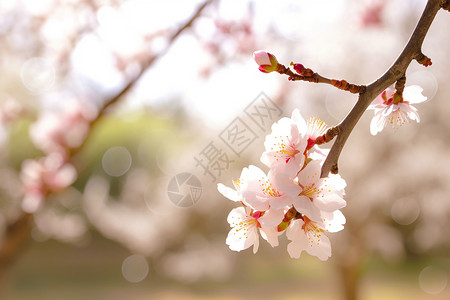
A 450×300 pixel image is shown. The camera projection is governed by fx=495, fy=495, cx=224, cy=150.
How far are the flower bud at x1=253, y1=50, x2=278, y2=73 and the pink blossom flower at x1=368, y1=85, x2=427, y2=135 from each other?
158 millimetres

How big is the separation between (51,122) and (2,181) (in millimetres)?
3719

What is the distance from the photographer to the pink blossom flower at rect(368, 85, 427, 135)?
0.65 metres

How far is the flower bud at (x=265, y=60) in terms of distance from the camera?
0.59 metres

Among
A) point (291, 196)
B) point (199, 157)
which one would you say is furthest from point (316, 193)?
point (199, 157)

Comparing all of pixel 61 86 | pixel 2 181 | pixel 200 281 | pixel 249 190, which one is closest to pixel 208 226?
pixel 200 281

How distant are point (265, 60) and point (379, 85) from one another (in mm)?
138

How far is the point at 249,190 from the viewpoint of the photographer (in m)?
0.57

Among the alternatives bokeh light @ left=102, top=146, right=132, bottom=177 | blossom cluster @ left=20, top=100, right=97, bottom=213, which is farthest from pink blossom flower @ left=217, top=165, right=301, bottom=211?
bokeh light @ left=102, top=146, right=132, bottom=177

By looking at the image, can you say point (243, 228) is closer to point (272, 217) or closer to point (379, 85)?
point (272, 217)

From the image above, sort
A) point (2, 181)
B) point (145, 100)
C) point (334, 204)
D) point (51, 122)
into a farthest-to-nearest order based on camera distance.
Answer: point (2, 181), point (145, 100), point (51, 122), point (334, 204)

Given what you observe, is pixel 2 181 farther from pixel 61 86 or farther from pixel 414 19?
pixel 414 19

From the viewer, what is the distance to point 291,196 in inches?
21.5

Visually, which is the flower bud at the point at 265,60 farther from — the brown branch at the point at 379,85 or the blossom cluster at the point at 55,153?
the blossom cluster at the point at 55,153

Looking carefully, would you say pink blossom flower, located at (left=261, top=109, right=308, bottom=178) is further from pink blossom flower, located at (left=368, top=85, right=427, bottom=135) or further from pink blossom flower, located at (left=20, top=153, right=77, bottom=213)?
pink blossom flower, located at (left=20, top=153, right=77, bottom=213)
